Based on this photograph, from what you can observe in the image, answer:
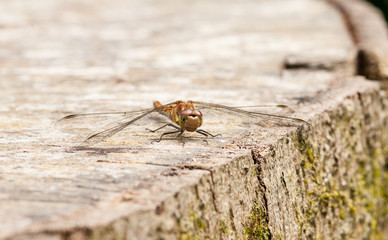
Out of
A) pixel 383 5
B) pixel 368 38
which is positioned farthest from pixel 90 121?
pixel 383 5

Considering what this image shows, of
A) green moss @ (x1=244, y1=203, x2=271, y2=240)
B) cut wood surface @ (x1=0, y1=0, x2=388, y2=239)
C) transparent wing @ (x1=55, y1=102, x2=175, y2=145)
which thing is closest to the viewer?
cut wood surface @ (x1=0, y1=0, x2=388, y2=239)

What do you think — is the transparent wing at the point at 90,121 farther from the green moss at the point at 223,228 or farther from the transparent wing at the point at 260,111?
the green moss at the point at 223,228

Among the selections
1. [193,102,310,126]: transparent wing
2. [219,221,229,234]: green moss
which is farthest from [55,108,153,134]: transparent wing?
[219,221,229,234]: green moss

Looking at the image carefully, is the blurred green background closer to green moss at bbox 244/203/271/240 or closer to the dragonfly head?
the dragonfly head

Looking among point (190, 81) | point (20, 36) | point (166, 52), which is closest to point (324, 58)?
point (190, 81)

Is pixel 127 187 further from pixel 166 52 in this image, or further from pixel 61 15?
pixel 61 15

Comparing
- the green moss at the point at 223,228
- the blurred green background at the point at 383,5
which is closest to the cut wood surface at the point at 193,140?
the green moss at the point at 223,228

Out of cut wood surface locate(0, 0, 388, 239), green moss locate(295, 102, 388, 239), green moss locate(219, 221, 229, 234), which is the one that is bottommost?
green moss locate(295, 102, 388, 239)
